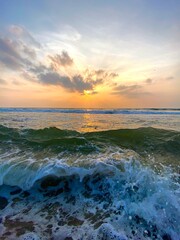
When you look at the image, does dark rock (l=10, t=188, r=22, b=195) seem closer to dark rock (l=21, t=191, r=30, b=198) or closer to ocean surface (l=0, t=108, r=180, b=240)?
ocean surface (l=0, t=108, r=180, b=240)

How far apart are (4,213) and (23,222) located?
488 millimetres

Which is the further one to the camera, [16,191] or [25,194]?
[16,191]

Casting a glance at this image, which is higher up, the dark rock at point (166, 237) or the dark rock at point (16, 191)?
the dark rock at point (16, 191)

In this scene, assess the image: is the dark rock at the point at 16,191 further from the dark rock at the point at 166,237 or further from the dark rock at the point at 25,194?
the dark rock at the point at 166,237

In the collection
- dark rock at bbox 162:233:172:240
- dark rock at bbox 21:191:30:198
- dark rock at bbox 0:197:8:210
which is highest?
dark rock at bbox 21:191:30:198

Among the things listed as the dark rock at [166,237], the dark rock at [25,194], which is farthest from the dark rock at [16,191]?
the dark rock at [166,237]

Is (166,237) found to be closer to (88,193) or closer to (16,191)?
(88,193)

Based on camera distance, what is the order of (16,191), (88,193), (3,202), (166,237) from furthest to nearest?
(16,191) → (88,193) → (3,202) → (166,237)

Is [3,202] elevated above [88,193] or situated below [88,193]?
below

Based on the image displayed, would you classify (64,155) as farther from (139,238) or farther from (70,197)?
(139,238)

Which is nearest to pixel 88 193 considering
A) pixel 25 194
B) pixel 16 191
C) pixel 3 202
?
pixel 25 194

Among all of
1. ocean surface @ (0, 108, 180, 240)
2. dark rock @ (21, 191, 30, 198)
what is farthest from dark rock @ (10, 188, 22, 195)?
dark rock @ (21, 191, 30, 198)

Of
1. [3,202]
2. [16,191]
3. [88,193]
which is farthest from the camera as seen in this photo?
[16,191]

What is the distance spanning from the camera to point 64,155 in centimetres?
550
